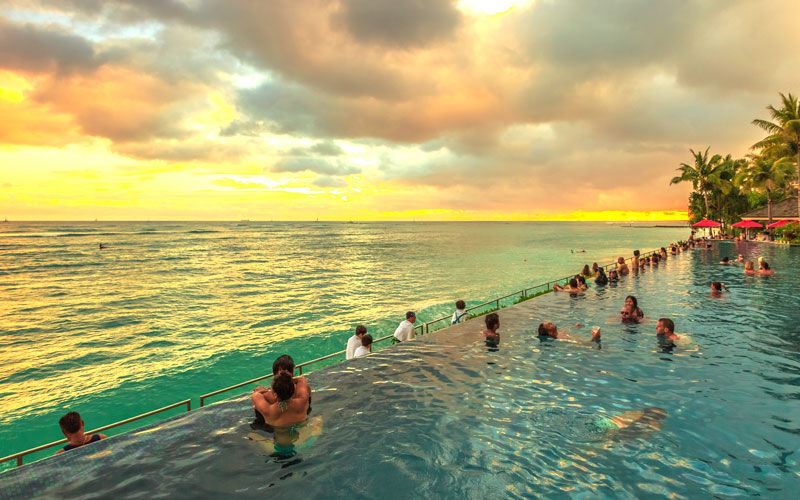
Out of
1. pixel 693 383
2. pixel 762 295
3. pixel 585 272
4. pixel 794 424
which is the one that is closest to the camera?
pixel 794 424

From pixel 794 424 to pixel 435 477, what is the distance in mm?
7059

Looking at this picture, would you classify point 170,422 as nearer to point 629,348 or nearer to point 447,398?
point 447,398

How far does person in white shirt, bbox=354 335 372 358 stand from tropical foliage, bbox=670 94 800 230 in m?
51.4

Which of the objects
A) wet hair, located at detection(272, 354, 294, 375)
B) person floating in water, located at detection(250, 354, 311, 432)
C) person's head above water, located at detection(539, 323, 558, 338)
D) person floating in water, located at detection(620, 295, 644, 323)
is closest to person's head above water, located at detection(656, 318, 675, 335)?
person floating in water, located at detection(620, 295, 644, 323)

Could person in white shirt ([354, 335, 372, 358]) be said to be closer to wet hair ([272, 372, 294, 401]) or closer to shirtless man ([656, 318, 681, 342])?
wet hair ([272, 372, 294, 401])

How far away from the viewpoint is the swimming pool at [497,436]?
207 inches

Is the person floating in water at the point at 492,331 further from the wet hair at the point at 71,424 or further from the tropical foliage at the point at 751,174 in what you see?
the tropical foliage at the point at 751,174

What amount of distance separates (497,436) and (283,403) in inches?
159

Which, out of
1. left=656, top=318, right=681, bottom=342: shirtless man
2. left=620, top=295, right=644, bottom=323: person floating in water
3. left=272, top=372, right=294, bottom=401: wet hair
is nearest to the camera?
left=272, top=372, right=294, bottom=401: wet hair

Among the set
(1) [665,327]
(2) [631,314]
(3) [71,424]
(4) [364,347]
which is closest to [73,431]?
(3) [71,424]

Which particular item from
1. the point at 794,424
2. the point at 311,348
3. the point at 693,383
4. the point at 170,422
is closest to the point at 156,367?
the point at 311,348

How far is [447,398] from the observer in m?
8.09

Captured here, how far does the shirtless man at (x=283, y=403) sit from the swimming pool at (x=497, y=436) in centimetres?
46

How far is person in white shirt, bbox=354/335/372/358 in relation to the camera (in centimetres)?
1124
